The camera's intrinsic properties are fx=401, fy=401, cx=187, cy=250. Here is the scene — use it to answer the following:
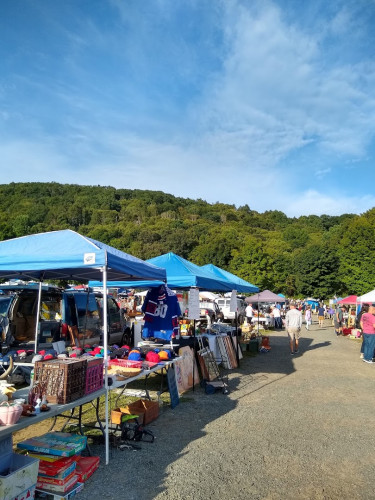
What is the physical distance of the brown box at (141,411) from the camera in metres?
5.53

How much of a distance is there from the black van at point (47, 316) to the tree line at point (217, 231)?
33.3 meters

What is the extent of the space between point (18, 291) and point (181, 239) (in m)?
72.7

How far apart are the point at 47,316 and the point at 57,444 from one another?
4.98 m

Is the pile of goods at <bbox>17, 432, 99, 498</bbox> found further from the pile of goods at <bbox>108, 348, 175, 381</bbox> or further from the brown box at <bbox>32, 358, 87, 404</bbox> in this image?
the pile of goods at <bbox>108, 348, 175, 381</bbox>

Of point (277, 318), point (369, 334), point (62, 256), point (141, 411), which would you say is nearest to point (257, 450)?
point (141, 411)

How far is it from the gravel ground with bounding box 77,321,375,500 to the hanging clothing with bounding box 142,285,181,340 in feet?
4.39

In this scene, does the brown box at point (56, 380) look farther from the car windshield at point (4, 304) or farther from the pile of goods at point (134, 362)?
the car windshield at point (4, 304)

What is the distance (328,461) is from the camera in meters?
4.68

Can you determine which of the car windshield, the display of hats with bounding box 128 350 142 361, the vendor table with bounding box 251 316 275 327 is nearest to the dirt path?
the display of hats with bounding box 128 350 142 361

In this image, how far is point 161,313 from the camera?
27.0ft

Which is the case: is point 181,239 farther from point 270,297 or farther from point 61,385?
point 61,385

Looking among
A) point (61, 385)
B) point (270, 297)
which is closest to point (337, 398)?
point (61, 385)

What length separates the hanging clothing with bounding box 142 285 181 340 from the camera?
816cm

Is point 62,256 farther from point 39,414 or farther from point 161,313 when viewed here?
point 161,313
